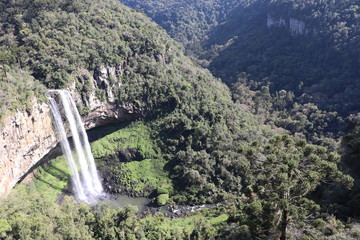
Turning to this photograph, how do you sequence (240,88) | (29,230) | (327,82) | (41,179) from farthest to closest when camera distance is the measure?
(240,88) < (327,82) < (41,179) < (29,230)

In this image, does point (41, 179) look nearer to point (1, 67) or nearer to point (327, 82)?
point (1, 67)

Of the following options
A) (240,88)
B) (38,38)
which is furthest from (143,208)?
(240,88)

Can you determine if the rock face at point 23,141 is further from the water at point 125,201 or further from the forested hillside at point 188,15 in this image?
the forested hillside at point 188,15

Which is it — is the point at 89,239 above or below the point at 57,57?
below

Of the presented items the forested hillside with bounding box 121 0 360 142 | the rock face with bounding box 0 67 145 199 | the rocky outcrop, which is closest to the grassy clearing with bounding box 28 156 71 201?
the rock face with bounding box 0 67 145 199

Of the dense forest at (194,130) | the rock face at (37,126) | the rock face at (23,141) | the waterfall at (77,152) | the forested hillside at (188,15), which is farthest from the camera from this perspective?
the forested hillside at (188,15)

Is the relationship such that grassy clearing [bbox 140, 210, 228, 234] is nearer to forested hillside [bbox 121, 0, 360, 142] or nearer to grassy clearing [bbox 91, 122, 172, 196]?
grassy clearing [bbox 91, 122, 172, 196]

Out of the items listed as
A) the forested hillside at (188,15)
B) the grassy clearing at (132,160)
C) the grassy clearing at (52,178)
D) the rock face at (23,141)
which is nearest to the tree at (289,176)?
the rock face at (23,141)
